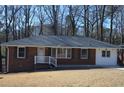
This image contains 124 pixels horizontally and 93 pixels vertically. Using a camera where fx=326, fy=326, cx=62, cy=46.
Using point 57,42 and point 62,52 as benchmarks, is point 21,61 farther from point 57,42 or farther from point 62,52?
point 57,42

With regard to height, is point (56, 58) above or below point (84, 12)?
below

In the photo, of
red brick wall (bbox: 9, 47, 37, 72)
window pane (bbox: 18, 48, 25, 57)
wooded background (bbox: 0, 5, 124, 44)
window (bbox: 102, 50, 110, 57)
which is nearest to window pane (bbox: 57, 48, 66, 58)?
red brick wall (bbox: 9, 47, 37, 72)

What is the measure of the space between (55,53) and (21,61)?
3.89 meters

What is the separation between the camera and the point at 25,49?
34250 millimetres

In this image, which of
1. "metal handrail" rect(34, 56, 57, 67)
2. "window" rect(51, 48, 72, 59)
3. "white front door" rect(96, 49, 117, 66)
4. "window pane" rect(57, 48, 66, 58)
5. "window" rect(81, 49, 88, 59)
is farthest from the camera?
"white front door" rect(96, 49, 117, 66)

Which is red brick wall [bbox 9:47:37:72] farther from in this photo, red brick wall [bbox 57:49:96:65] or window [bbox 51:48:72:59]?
red brick wall [bbox 57:49:96:65]

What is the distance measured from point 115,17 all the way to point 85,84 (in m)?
40.0

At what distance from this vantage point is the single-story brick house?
1334 inches

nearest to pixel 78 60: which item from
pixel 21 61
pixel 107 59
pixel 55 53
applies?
pixel 55 53

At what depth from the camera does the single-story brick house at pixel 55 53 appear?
3388 cm

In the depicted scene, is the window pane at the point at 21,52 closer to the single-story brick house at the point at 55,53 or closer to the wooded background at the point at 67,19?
the single-story brick house at the point at 55,53

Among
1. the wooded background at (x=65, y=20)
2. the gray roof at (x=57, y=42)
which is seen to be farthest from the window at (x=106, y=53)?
the wooded background at (x=65, y=20)
